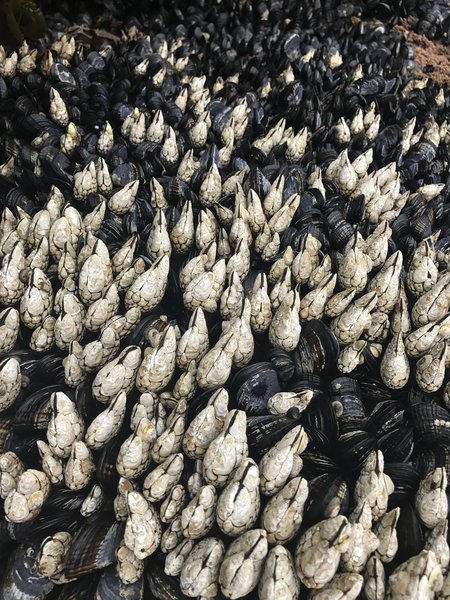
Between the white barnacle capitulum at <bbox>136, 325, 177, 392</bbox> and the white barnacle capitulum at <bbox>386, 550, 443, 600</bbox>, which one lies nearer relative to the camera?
the white barnacle capitulum at <bbox>386, 550, 443, 600</bbox>

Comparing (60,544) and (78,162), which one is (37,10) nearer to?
(78,162)

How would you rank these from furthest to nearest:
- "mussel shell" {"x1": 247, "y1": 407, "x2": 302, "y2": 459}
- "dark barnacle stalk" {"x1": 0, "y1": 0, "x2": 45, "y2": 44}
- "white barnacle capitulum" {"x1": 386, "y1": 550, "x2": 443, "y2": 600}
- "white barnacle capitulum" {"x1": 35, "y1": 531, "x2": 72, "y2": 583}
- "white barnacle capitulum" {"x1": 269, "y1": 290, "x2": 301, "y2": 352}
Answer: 1. "dark barnacle stalk" {"x1": 0, "y1": 0, "x2": 45, "y2": 44}
2. "white barnacle capitulum" {"x1": 269, "y1": 290, "x2": 301, "y2": 352}
3. "mussel shell" {"x1": 247, "y1": 407, "x2": 302, "y2": 459}
4. "white barnacle capitulum" {"x1": 35, "y1": 531, "x2": 72, "y2": 583}
5. "white barnacle capitulum" {"x1": 386, "y1": 550, "x2": 443, "y2": 600}

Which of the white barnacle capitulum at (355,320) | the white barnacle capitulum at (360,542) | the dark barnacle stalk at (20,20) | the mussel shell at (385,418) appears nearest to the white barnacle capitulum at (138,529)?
the white barnacle capitulum at (360,542)


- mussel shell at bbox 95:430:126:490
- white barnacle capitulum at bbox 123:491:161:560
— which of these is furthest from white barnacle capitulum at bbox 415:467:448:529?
mussel shell at bbox 95:430:126:490

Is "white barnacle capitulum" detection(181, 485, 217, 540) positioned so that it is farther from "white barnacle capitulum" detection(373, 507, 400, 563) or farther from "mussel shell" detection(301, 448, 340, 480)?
"white barnacle capitulum" detection(373, 507, 400, 563)

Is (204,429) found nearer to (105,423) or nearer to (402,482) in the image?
(105,423)

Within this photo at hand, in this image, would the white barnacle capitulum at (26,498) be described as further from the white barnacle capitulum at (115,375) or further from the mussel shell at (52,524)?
the white barnacle capitulum at (115,375)

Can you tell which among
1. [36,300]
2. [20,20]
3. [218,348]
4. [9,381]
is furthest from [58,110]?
[218,348]
